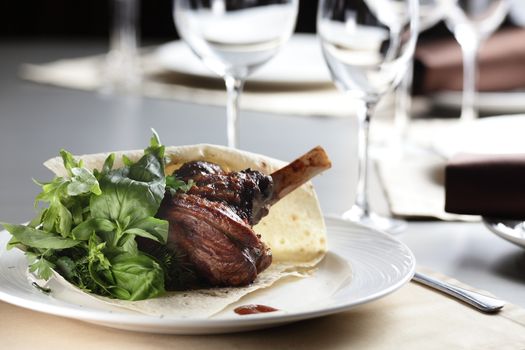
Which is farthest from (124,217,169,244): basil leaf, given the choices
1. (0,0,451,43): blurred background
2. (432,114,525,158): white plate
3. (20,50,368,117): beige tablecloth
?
(0,0,451,43): blurred background

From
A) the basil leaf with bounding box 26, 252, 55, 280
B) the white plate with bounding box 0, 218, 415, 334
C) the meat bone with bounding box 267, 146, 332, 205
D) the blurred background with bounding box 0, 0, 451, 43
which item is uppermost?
the blurred background with bounding box 0, 0, 451, 43

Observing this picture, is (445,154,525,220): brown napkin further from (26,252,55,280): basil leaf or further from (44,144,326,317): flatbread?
(26,252,55,280): basil leaf

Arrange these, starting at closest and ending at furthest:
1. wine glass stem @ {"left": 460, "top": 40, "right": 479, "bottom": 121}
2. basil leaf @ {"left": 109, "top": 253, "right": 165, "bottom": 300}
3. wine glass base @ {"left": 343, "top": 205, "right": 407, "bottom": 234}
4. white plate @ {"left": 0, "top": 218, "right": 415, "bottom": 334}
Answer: white plate @ {"left": 0, "top": 218, "right": 415, "bottom": 334}
basil leaf @ {"left": 109, "top": 253, "right": 165, "bottom": 300}
wine glass base @ {"left": 343, "top": 205, "right": 407, "bottom": 234}
wine glass stem @ {"left": 460, "top": 40, "right": 479, "bottom": 121}

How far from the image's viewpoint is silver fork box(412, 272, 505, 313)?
40.1 inches

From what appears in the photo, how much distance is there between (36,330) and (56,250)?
11 centimetres

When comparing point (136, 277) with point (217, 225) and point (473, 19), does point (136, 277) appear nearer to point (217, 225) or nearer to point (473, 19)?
point (217, 225)

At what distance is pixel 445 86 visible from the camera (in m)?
2.51

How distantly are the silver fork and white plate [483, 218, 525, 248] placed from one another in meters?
0.14

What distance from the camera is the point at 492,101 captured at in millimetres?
2393

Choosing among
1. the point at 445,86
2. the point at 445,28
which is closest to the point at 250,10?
the point at 445,86

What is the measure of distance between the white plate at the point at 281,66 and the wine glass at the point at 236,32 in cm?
83

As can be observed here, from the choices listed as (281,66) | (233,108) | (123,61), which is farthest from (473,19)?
(123,61)

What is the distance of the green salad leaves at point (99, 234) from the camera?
Answer: 100cm

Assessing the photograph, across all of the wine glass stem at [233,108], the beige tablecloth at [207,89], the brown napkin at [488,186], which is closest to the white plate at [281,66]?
the beige tablecloth at [207,89]
